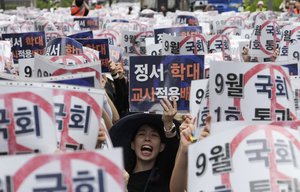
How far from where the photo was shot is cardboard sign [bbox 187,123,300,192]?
422 centimetres

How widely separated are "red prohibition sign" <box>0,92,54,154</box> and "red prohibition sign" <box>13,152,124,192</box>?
0.59 metres

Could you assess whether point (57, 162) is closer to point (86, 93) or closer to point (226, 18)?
point (86, 93)

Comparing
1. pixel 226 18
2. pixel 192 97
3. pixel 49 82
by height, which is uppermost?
pixel 49 82

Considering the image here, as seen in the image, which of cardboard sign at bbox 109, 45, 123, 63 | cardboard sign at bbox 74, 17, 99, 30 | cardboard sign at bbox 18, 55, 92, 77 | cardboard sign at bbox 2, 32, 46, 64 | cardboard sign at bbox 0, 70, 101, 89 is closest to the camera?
cardboard sign at bbox 0, 70, 101, 89

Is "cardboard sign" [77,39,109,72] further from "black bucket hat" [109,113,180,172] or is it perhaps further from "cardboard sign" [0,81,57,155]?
"cardboard sign" [0,81,57,155]

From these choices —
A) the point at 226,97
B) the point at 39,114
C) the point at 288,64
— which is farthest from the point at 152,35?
the point at 39,114

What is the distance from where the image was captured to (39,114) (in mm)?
4332

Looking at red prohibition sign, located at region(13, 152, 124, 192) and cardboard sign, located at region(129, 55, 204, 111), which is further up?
red prohibition sign, located at region(13, 152, 124, 192)

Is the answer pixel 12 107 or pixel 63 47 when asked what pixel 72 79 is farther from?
pixel 63 47

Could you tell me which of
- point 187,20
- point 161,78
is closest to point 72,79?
point 161,78

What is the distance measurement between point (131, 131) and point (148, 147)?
0.88ft

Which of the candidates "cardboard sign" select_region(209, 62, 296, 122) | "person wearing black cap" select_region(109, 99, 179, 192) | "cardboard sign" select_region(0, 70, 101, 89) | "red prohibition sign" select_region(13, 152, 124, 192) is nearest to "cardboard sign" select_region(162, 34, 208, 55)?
"person wearing black cap" select_region(109, 99, 179, 192)

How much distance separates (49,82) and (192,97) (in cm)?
180

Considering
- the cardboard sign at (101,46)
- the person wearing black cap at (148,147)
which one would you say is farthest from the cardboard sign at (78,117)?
the cardboard sign at (101,46)
